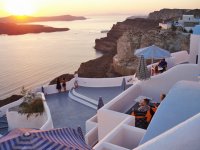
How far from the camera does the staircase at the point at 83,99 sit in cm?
1338

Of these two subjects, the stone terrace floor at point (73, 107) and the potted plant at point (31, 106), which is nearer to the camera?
the stone terrace floor at point (73, 107)

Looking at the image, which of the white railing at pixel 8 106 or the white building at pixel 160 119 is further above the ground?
the white building at pixel 160 119

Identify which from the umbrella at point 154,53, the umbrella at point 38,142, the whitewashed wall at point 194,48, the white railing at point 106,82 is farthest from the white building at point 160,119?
the white railing at point 106,82

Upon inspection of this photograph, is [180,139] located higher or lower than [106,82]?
higher

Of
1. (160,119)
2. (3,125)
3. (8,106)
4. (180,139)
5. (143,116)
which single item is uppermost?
(180,139)

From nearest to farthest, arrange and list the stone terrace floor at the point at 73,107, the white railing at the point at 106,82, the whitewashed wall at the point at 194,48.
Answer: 1. the stone terrace floor at the point at 73,107
2. the whitewashed wall at the point at 194,48
3. the white railing at the point at 106,82

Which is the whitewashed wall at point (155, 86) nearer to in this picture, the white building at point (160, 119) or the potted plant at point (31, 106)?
the white building at point (160, 119)

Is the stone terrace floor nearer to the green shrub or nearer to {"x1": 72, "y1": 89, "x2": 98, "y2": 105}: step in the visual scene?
{"x1": 72, "y1": 89, "x2": 98, "y2": 105}: step

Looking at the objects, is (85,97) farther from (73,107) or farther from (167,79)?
(167,79)

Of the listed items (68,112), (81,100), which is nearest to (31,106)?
(68,112)

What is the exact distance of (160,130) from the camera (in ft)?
18.6

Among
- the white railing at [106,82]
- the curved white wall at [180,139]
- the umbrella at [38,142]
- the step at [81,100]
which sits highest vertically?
the curved white wall at [180,139]

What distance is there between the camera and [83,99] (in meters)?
14.2

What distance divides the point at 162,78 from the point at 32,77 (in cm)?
4931
